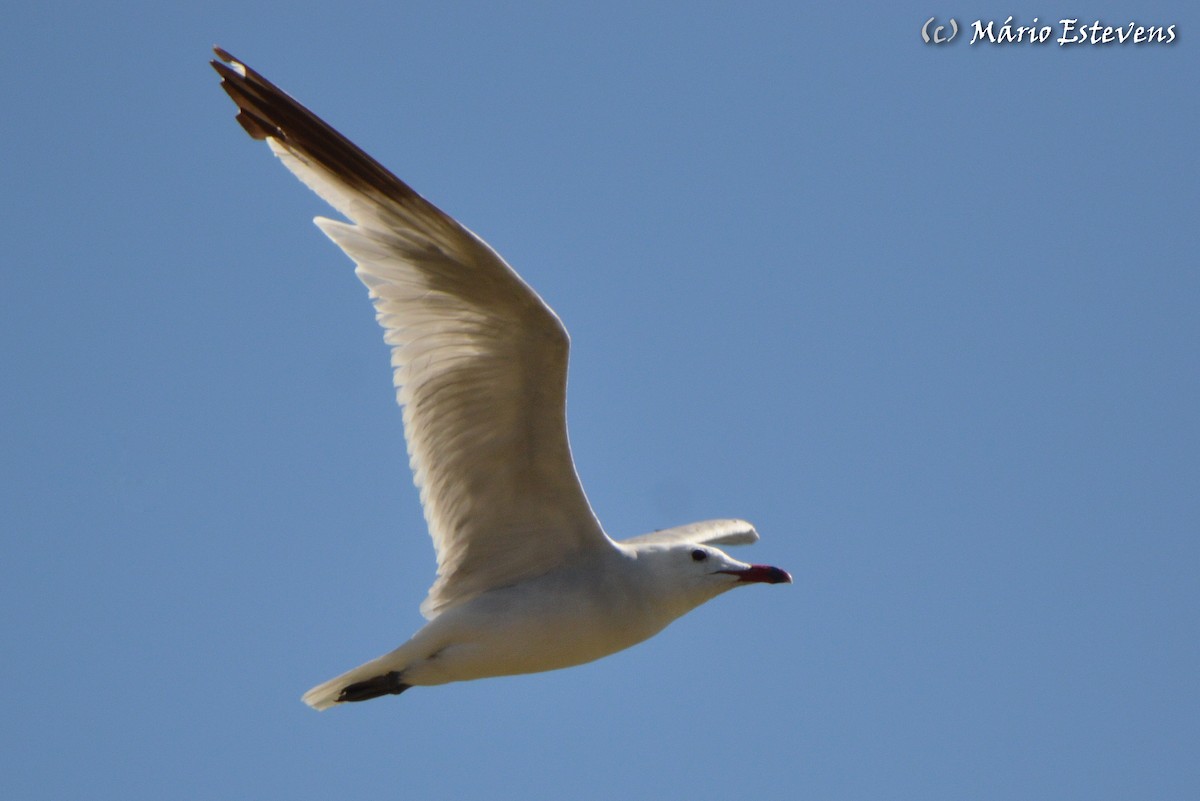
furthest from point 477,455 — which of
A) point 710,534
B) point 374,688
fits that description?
point 710,534

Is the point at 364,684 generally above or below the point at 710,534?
below

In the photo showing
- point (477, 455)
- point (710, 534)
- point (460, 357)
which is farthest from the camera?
point (710, 534)

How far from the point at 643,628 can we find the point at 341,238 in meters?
2.48

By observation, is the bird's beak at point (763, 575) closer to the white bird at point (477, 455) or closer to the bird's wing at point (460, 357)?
the white bird at point (477, 455)

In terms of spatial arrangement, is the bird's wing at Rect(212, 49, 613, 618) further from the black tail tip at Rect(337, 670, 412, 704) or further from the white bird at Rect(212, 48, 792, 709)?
the black tail tip at Rect(337, 670, 412, 704)

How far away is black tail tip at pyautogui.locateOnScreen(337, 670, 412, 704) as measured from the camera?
9273mm

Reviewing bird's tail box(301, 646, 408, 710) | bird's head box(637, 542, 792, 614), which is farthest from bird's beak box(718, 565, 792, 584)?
bird's tail box(301, 646, 408, 710)

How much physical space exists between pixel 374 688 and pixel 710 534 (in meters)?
2.79

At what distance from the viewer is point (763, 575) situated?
9734 mm

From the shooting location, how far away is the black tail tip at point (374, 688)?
365 inches

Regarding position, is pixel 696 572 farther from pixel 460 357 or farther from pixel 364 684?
pixel 364 684

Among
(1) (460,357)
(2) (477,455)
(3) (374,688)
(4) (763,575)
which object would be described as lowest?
(3) (374,688)

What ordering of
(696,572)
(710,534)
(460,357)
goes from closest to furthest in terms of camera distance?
(460,357) < (696,572) < (710,534)

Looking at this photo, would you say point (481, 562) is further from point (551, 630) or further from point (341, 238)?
point (341, 238)
